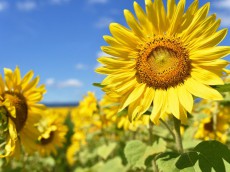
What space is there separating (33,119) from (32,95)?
0.25m

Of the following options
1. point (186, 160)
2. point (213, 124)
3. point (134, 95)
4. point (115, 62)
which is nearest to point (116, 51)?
point (115, 62)

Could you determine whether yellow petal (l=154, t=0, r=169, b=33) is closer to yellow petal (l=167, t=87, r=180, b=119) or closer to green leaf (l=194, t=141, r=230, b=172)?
yellow petal (l=167, t=87, r=180, b=119)

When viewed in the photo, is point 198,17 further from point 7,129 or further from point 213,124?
point 213,124

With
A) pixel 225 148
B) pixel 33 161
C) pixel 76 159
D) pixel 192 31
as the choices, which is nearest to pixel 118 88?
pixel 192 31

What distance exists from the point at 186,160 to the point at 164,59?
773 millimetres

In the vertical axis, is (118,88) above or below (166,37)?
below

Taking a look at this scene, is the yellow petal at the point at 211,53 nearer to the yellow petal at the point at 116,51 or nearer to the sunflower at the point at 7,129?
the yellow petal at the point at 116,51

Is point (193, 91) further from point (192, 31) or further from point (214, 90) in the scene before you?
point (192, 31)

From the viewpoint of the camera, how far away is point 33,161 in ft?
20.5

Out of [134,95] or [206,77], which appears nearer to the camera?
[206,77]

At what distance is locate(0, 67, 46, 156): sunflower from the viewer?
3.56 m

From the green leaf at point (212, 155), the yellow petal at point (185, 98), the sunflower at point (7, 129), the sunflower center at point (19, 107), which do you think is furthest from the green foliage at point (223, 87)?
the sunflower center at point (19, 107)

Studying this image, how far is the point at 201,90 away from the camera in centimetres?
255

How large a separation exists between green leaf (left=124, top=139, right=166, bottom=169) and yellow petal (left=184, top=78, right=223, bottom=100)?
73cm
